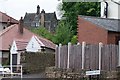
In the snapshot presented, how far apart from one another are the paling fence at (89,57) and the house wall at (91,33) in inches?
160

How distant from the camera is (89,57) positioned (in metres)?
20.6

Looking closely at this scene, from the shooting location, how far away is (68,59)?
2195 centimetres

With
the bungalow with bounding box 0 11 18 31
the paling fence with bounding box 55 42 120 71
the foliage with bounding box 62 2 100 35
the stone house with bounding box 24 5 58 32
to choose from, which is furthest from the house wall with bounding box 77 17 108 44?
the stone house with bounding box 24 5 58 32

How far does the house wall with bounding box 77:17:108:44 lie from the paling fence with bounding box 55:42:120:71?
13.4 feet

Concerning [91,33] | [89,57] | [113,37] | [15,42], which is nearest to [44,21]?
[15,42]

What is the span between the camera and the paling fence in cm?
1930

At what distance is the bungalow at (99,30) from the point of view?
1003 inches

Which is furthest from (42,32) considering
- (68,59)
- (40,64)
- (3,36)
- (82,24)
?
(68,59)

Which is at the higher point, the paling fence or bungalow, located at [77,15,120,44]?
bungalow, located at [77,15,120,44]

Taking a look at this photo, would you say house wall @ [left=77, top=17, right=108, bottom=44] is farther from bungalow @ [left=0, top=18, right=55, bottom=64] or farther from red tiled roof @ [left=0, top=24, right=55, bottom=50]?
red tiled roof @ [left=0, top=24, right=55, bottom=50]

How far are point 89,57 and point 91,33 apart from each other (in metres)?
6.88

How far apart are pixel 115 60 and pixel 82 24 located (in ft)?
29.1

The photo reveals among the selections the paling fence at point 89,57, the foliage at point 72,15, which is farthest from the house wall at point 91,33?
the foliage at point 72,15

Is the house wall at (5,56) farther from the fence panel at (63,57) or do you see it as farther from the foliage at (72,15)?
the fence panel at (63,57)
